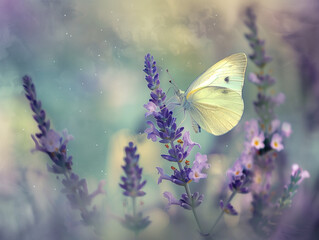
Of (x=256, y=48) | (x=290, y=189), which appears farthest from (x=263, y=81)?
(x=290, y=189)

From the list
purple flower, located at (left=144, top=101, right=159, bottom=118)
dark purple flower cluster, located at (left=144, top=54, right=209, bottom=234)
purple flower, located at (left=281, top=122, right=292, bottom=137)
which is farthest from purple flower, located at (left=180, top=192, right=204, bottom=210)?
purple flower, located at (left=281, top=122, right=292, bottom=137)

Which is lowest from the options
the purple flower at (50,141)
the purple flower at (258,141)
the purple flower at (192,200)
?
the purple flower at (192,200)

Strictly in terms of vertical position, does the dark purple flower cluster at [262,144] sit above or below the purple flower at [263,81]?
below

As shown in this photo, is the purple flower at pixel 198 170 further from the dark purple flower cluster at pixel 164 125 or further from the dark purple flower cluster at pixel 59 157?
the dark purple flower cluster at pixel 59 157

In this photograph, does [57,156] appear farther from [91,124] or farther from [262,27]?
[262,27]

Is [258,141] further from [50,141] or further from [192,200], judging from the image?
[50,141]

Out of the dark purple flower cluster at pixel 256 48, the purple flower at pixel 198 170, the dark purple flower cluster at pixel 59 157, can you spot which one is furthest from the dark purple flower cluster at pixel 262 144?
the dark purple flower cluster at pixel 59 157

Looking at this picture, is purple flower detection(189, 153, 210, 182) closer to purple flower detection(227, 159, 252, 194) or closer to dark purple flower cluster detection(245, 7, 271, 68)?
purple flower detection(227, 159, 252, 194)
